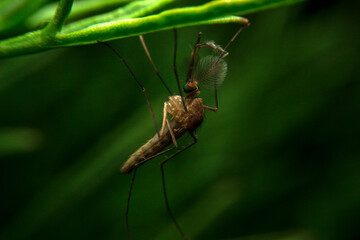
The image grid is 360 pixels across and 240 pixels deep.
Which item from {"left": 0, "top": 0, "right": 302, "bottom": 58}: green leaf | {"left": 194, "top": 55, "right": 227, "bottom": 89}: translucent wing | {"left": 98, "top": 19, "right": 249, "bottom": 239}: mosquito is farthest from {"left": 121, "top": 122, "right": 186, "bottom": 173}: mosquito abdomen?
{"left": 0, "top": 0, "right": 302, "bottom": 58}: green leaf

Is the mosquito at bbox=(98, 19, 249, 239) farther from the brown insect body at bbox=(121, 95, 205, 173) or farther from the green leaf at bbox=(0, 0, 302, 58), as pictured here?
the green leaf at bbox=(0, 0, 302, 58)

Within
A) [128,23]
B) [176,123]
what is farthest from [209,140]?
[128,23]

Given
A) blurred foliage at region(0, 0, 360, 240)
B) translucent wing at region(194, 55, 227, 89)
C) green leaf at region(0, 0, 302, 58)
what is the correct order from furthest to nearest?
blurred foliage at region(0, 0, 360, 240) < translucent wing at region(194, 55, 227, 89) < green leaf at region(0, 0, 302, 58)

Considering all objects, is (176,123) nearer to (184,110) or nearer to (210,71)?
(184,110)

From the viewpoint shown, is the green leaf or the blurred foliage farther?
the blurred foliage

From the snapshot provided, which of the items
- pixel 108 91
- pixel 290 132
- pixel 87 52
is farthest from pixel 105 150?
pixel 290 132

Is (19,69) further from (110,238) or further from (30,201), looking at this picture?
(110,238)
